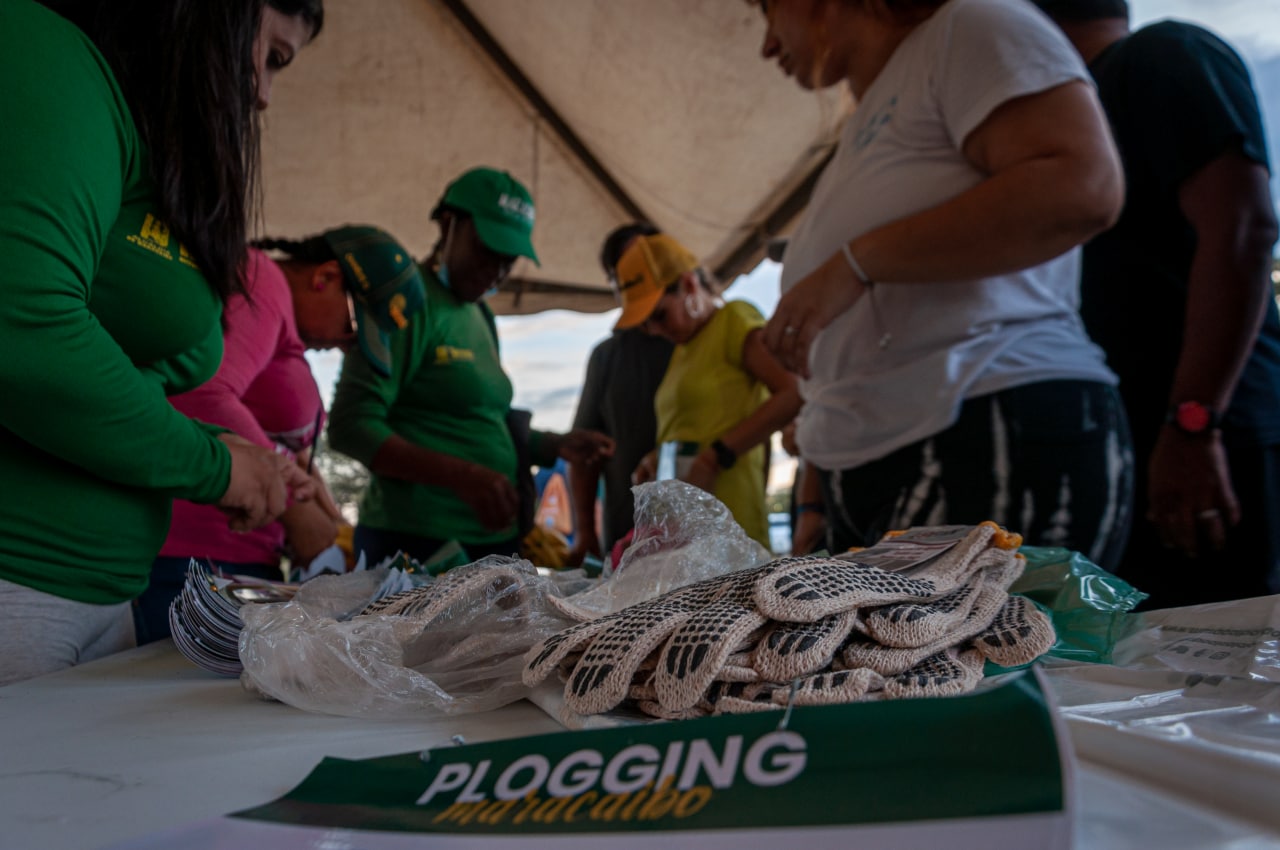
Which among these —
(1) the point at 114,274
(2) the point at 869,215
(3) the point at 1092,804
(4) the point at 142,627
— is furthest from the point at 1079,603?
(4) the point at 142,627

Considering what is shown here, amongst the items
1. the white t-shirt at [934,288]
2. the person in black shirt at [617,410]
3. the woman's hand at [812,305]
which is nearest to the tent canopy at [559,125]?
the person in black shirt at [617,410]

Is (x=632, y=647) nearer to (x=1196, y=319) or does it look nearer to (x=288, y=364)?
(x=1196, y=319)

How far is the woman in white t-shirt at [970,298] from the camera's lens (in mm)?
812

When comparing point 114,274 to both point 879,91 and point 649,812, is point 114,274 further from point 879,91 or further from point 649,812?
point 879,91

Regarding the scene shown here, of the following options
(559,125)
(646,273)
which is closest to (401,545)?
(646,273)

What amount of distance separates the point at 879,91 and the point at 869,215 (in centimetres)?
16

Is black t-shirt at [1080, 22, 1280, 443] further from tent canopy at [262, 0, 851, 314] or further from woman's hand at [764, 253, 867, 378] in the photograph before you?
tent canopy at [262, 0, 851, 314]

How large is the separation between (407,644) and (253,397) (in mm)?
971

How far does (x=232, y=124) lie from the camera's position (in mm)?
772

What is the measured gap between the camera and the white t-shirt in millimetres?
837

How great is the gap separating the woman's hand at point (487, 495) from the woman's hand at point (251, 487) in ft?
2.09

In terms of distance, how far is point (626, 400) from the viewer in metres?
2.35

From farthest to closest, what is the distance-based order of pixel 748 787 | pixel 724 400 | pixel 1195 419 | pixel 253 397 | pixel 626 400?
pixel 626 400 < pixel 724 400 < pixel 253 397 < pixel 1195 419 < pixel 748 787

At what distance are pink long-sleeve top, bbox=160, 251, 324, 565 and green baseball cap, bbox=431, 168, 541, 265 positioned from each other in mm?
447
